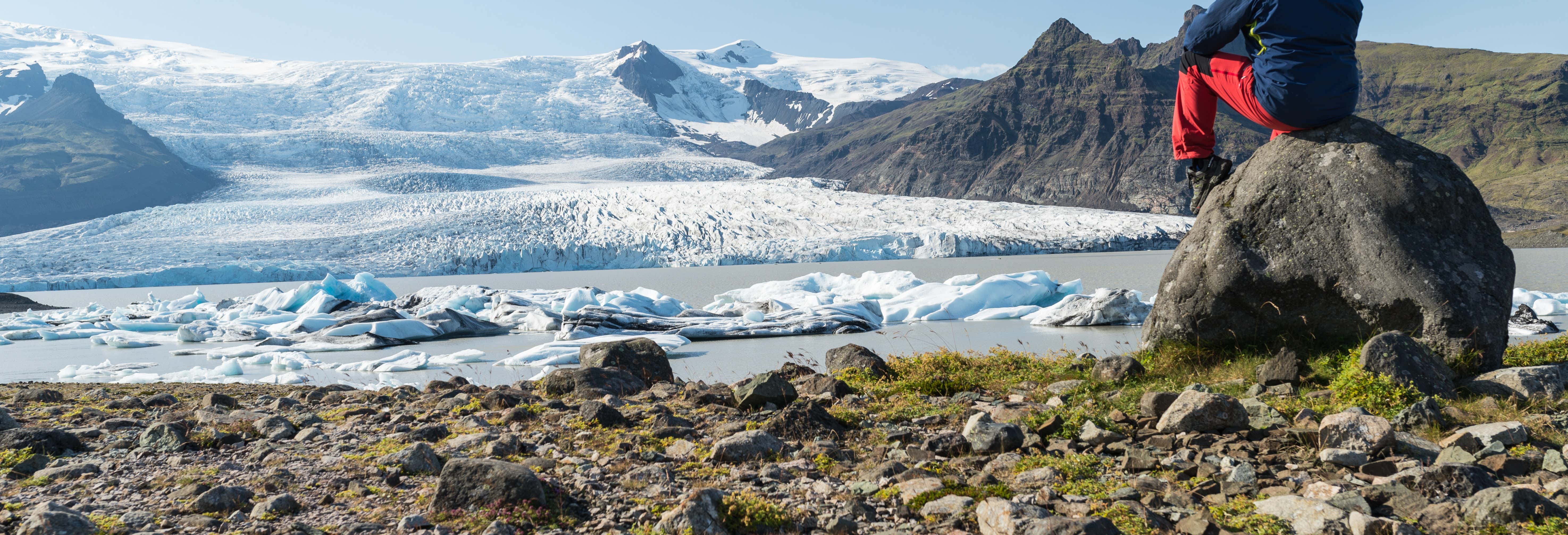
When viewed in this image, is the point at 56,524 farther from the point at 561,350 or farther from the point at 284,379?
the point at 561,350

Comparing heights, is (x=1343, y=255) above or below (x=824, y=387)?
above

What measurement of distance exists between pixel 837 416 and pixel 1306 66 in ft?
9.85

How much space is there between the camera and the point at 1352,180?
14.0ft

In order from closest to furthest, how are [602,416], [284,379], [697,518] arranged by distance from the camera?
1. [697,518]
2. [602,416]
3. [284,379]

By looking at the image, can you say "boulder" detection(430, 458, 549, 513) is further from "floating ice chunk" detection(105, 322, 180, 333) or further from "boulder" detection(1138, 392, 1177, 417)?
"floating ice chunk" detection(105, 322, 180, 333)

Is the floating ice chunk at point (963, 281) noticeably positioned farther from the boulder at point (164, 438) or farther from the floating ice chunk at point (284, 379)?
the boulder at point (164, 438)

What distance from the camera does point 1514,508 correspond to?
2174 mm

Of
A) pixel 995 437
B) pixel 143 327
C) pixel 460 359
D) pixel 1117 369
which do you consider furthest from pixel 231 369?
pixel 1117 369

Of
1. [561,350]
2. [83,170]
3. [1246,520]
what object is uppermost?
[83,170]

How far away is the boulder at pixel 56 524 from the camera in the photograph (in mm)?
2408

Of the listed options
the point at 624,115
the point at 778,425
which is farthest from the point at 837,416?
the point at 624,115

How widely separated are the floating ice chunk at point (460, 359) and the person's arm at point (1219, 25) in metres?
8.11

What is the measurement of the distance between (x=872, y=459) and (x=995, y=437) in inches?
20.4

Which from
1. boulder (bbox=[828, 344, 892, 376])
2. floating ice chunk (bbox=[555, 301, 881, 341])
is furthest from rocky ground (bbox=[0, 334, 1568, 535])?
floating ice chunk (bbox=[555, 301, 881, 341])
